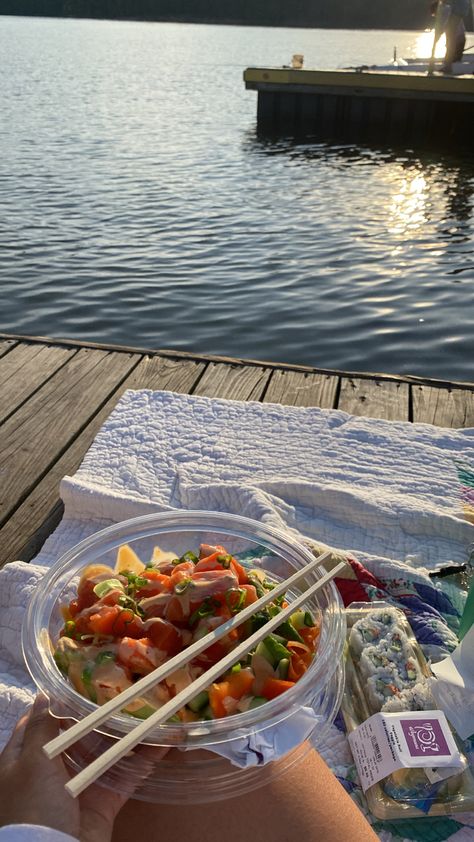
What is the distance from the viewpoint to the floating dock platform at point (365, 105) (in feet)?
54.3

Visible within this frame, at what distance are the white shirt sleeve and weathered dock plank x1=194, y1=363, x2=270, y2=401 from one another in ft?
9.14

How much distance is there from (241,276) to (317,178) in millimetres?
6241

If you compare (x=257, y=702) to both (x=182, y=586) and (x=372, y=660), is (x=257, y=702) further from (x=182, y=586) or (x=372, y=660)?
(x=372, y=660)

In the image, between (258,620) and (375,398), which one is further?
(375,398)

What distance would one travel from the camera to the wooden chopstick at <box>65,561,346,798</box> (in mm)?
936

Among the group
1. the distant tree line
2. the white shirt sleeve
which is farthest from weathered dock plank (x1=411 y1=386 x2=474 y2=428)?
the distant tree line

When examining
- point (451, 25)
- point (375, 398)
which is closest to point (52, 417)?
point (375, 398)

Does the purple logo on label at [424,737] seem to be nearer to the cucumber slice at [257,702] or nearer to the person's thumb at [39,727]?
the cucumber slice at [257,702]

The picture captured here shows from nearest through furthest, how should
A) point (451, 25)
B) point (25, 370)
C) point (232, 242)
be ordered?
point (25, 370) → point (232, 242) → point (451, 25)

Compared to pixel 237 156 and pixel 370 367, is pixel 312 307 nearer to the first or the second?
pixel 370 367

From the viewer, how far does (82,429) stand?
337 centimetres

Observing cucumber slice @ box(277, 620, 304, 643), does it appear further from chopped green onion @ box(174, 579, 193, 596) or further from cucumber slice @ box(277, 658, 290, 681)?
chopped green onion @ box(174, 579, 193, 596)

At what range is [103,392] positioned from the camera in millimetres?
3709

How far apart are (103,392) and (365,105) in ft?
53.0
